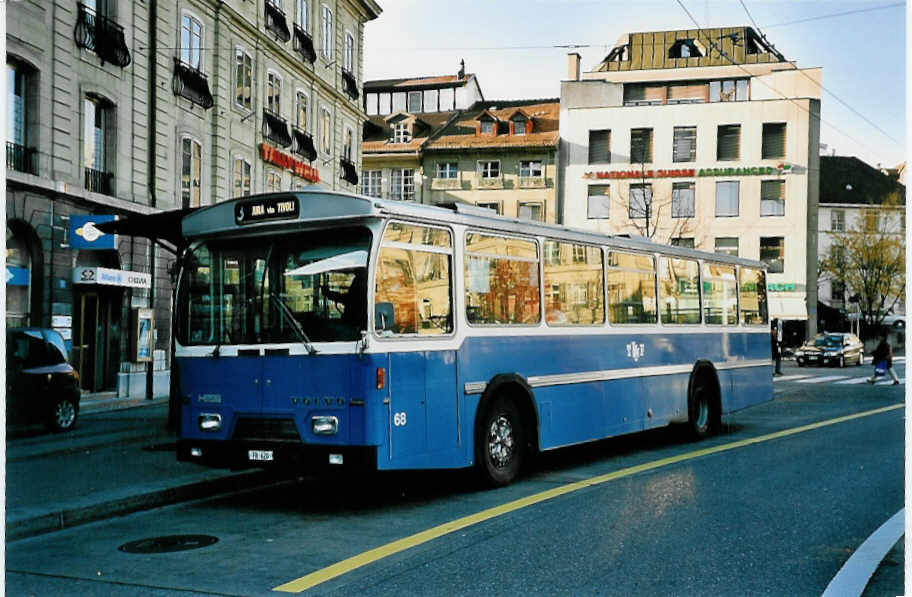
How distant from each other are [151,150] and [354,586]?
68.2 ft

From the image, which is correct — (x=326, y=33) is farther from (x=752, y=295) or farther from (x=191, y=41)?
(x=752, y=295)

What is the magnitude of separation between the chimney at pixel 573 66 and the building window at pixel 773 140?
14.4 meters

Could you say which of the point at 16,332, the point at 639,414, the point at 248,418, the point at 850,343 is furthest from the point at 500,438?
the point at 850,343

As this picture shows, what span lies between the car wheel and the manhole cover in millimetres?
9343

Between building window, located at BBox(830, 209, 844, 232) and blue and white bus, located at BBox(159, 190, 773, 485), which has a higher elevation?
building window, located at BBox(830, 209, 844, 232)

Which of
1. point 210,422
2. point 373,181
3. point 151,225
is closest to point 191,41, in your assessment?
point 151,225

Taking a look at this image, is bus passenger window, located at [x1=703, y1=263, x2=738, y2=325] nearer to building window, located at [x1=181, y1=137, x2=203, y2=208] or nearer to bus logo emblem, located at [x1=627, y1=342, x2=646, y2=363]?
bus logo emblem, located at [x1=627, y1=342, x2=646, y2=363]

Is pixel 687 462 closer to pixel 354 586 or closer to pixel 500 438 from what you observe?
pixel 500 438

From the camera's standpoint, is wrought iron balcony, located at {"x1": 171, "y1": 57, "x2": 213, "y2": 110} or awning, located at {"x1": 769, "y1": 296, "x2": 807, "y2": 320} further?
awning, located at {"x1": 769, "y1": 296, "x2": 807, "y2": 320}

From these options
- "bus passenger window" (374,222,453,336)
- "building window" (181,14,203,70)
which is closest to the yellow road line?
"bus passenger window" (374,222,453,336)

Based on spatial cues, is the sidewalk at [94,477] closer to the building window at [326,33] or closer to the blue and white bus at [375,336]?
the blue and white bus at [375,336]

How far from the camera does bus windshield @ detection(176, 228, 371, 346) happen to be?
29.2 feet

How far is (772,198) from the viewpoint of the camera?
2381 inches

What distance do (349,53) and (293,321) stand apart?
103ft
